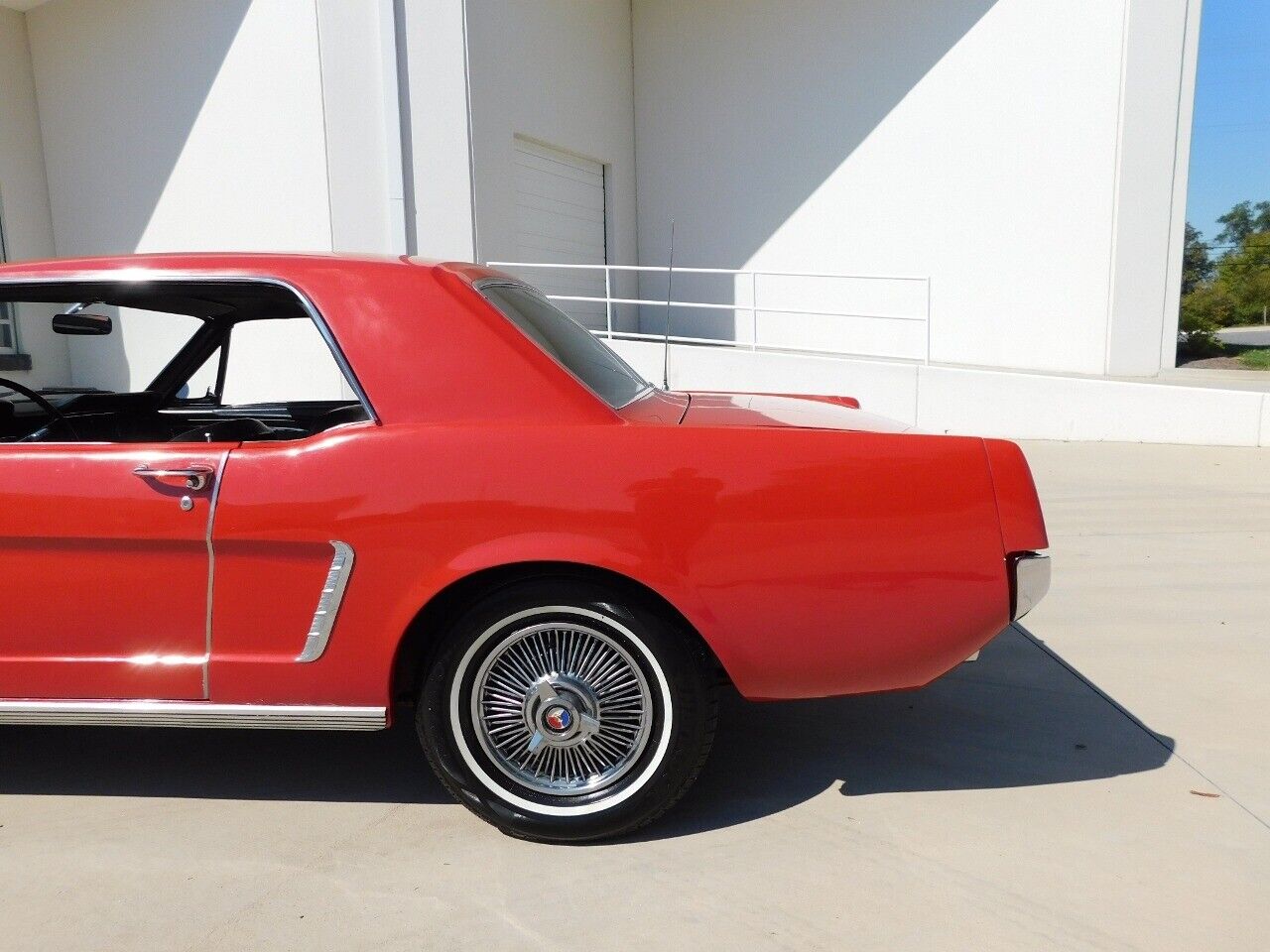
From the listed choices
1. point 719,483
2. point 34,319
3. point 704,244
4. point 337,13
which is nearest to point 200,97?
point 337,13

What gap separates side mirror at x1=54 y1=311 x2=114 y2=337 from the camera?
135 inches

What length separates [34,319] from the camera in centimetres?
1041

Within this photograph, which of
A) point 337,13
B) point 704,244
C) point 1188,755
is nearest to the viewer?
point 1188,755

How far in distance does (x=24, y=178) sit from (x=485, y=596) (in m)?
10.6

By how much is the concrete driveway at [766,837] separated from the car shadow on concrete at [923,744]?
0.03 feet

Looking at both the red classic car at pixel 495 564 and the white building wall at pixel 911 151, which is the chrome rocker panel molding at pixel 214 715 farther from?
the white building wall at pixel 911 151

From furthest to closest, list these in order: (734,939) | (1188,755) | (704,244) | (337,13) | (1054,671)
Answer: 1. (704,244)
2. (337,13)
3. (1054,671)
4. (1188,755)
5. (734,939)

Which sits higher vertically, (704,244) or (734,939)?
(704,244)

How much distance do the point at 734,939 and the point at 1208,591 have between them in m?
3.61

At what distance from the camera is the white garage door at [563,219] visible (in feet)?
38.2

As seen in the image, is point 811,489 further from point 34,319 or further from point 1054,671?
point 34,319

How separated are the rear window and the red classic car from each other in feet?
0.18

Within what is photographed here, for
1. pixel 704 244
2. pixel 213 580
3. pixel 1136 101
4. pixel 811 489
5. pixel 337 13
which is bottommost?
pixel 213 580

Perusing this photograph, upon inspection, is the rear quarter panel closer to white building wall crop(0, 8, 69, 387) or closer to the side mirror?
the side mirror
